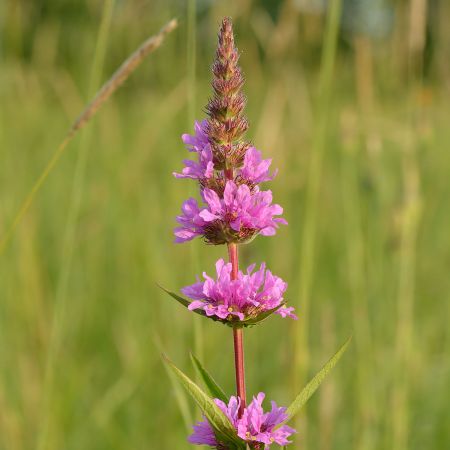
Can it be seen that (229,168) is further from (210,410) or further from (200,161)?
(210,410)

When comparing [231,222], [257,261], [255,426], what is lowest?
[255,426]

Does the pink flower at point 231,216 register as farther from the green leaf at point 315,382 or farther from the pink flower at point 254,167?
the green leaf at point 315,382

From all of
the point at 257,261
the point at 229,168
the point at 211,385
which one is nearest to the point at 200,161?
the point at 229,168

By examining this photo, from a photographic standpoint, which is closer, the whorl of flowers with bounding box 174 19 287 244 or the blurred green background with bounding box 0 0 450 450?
the whorl of flowers with bounding box 174 19 287 244

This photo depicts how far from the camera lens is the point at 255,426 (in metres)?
0.90

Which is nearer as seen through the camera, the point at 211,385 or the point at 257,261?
the point at 211,385

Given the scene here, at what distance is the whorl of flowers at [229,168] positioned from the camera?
93 centimetres

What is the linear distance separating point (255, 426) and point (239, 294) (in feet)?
0.57

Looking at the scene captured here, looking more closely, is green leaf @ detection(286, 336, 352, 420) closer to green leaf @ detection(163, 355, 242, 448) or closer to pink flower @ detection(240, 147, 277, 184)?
green leaf @ detection(163, 355, 242, 448)

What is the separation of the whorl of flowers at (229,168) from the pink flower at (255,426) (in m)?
0.22

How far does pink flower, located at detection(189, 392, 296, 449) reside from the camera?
2.92 ft

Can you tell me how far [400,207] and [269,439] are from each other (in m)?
1.48

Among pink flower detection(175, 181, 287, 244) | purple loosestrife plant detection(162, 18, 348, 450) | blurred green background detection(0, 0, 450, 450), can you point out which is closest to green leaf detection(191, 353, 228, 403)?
purple loosestrife plant detection(162, 18, 348, 450)

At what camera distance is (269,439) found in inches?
35.1
